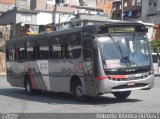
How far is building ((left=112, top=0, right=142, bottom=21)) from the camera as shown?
327ft

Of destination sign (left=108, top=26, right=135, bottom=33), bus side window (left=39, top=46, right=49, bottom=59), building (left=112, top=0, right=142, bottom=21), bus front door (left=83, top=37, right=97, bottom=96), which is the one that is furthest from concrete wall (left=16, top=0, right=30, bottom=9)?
bus front door (left=83, top=37, right=97, bottom=96)

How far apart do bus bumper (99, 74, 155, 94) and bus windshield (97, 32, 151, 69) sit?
53 centimetres

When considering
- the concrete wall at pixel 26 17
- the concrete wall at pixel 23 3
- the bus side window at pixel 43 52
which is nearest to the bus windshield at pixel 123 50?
the bus side window at pixel 43 52

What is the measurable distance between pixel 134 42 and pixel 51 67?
4.29m

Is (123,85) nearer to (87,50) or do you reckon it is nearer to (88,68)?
(88,68)

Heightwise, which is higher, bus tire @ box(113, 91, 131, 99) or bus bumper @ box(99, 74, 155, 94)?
bus bumper @ box(99, 74, 155, 94)

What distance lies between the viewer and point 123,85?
16547mm

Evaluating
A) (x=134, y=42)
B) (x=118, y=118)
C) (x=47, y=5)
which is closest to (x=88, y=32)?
(x=134, y=42)

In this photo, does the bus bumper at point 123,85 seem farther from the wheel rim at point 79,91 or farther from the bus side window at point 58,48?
the bus side window at point 58,48

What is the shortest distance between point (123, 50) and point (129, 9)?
286ft

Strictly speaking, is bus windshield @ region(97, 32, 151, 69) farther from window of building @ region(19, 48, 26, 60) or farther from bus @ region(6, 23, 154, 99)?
window of building @ region(19, 48, 26, 60)

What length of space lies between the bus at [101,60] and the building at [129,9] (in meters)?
78.2

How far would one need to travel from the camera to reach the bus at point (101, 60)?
53.8 feet

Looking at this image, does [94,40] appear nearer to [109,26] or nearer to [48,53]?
[109,26]
